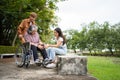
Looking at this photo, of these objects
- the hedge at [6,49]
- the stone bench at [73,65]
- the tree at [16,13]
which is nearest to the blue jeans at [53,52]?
the stone bench at [73,65]

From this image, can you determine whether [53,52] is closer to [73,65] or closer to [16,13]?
[73,65]

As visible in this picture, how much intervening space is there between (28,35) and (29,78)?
7.24 feet

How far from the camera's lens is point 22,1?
16359 mm

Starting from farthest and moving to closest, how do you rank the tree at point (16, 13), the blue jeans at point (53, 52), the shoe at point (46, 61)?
the tree at point (16, 13), the shoe at point (46, 61), the blue jeans at point (53, 52)

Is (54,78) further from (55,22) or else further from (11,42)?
(55,22)

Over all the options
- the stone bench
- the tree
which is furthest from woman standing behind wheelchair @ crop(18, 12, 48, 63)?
the tree

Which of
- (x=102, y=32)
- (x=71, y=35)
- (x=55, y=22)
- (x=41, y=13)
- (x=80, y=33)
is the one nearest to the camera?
(x=41, y=13)

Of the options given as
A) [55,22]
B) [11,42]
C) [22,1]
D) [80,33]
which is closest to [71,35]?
[80,33]

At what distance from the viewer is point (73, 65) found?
550 cm

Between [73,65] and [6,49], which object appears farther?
[6,49]

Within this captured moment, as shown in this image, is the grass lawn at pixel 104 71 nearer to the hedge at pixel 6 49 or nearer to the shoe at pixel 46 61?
the shoe at pixel 46 61

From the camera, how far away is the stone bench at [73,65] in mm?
5469

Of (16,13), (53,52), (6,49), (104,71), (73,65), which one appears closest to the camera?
(73,65)

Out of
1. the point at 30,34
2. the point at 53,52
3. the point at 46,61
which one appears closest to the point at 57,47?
the point at 53,52
